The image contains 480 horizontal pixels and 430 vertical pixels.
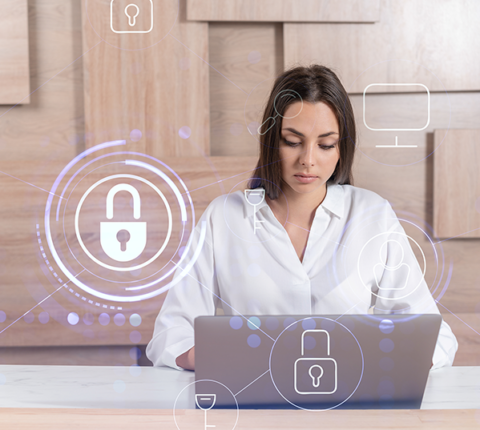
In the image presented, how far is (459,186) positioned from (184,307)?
436 millimetres

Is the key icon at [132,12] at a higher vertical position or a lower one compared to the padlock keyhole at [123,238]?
higher

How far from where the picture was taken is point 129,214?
0.68 metres

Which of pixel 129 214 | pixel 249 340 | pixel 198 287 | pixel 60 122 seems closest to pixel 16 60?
pixel 60 122

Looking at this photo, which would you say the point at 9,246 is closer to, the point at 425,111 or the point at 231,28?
the point at 231,28

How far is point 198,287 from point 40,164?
0.33 metres

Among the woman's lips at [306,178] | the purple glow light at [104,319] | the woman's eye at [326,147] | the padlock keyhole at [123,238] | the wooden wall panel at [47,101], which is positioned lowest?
the purple glow light at [104,319]

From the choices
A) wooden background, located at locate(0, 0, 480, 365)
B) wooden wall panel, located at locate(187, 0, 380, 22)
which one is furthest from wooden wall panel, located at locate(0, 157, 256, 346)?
wooden wall panel, located at locate(187, 0, 380, 22)

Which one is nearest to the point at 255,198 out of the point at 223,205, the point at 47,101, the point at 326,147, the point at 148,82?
the point at 223,205

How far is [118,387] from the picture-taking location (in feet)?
1.39

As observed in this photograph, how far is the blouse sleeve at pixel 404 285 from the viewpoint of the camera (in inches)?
20.7

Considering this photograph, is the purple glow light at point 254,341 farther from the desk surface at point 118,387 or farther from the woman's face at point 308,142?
the woman's face at point 308,142

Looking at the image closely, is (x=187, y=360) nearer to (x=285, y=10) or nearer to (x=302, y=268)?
(x=302, y=268)

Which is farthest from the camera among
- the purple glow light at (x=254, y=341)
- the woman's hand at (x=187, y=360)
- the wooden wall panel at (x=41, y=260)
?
the wooden wall panel at (x=41, y=260)
